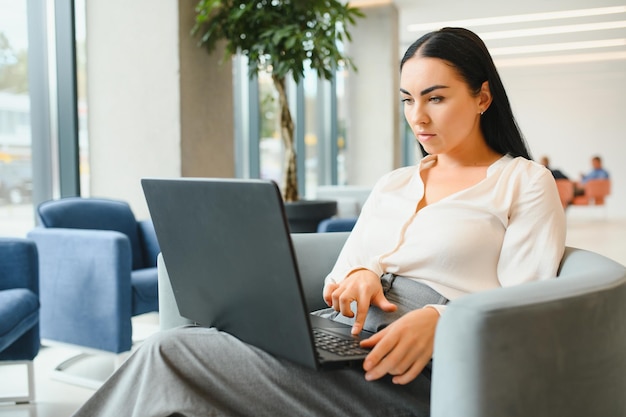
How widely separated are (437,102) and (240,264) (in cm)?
66

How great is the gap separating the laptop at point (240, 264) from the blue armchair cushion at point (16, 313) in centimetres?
126

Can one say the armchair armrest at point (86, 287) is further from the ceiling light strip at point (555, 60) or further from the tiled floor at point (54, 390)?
the ceiling light strip at point (555, 60)

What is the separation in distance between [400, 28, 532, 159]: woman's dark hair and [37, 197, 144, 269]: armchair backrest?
2345mm

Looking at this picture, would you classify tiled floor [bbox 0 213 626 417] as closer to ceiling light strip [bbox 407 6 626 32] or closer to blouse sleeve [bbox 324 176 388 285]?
blouse sleeve [bbox 324 176 388 285]

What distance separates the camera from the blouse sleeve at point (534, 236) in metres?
1.35

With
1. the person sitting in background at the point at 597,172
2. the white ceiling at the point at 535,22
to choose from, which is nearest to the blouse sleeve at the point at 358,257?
the white ceiling at the point at 535,22

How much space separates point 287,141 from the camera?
4555 mm

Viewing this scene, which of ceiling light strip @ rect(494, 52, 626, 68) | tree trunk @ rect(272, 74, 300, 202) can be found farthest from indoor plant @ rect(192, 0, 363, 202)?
ceiling light strip @ rect(494, 52, 626, 68)

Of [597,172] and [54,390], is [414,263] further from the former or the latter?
[597,172]

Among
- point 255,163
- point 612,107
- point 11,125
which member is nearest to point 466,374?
point 11,125

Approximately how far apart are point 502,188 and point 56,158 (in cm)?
326

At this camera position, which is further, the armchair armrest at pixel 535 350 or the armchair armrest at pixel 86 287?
the armchair armrest at pixel 86 287

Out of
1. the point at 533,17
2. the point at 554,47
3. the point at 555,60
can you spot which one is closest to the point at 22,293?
the point at 533,17

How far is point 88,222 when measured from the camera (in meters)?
3.50
